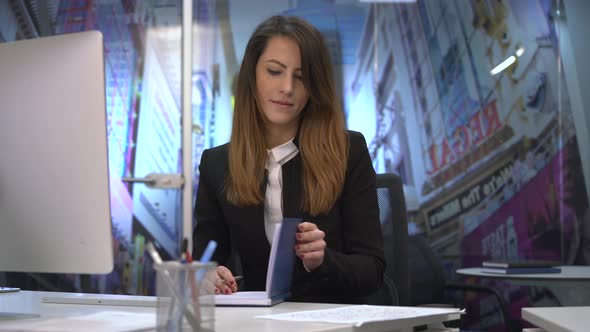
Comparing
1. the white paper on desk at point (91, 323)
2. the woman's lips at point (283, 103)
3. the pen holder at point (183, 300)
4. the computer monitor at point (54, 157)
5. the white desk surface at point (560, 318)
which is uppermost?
the woman's lips at point (283, 103)

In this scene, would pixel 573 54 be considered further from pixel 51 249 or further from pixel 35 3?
pixel 51 249

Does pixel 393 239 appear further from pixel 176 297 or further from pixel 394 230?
pixel 176 297

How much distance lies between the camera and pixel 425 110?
208 inches

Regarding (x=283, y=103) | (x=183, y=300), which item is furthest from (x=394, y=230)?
(x=183, y=300)

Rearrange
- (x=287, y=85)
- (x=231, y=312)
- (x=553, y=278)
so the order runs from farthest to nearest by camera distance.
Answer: (x=553, y=278), (x=287, y=85), (x=231, y=312)

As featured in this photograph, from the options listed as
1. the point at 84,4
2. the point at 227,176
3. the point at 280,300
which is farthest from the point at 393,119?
the point at 280,300

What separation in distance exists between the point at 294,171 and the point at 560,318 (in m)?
0.91

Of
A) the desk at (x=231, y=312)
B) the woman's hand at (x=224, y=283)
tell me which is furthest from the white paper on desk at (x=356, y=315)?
the woman's hand at (x=224, y=283)

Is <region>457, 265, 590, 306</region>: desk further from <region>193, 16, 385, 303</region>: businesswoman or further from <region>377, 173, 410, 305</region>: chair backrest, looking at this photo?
<region>193, 16, 385, 303</region>: businesswoman

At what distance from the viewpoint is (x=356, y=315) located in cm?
131

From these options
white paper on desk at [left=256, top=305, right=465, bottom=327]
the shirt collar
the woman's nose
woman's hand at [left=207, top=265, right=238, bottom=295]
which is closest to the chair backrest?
the shirt collar

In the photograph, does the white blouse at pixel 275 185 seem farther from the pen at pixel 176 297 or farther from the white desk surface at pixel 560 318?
the pen at pixel 176 297

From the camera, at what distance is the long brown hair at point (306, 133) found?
78.7 inches

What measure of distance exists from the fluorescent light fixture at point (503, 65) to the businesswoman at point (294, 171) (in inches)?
132
